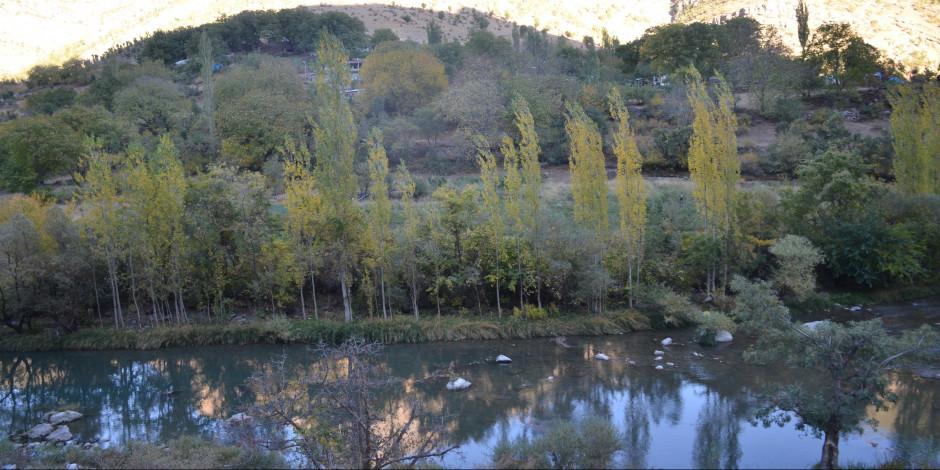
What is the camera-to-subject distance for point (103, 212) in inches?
1057

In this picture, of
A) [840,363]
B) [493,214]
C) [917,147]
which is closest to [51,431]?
[493,214]

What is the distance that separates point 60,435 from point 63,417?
178 centimetres

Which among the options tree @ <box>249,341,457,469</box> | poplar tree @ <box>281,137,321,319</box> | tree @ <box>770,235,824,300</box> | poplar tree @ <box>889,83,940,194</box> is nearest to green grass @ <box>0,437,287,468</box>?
tree @ <box>249,341,457,469</box>

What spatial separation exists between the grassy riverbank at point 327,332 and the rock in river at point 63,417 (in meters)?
5.98

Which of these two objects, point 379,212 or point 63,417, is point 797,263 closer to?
point 379,212

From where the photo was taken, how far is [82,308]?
91.0ft

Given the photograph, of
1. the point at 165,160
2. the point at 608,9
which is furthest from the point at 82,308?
the point at 608,9

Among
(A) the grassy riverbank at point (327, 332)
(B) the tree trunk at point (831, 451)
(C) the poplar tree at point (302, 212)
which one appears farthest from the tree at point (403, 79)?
(B) the tree trunk at point (831, 451)

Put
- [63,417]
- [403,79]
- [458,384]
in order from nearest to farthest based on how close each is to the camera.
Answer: [63,417], [458,384], [403,79]

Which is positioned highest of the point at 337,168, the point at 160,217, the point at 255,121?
the point at 255,121

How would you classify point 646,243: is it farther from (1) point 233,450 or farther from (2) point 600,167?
(1) point 233,450

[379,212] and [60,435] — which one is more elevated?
[379,212]

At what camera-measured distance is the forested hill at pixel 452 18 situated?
279 feet

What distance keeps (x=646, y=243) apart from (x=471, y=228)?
296 inches
